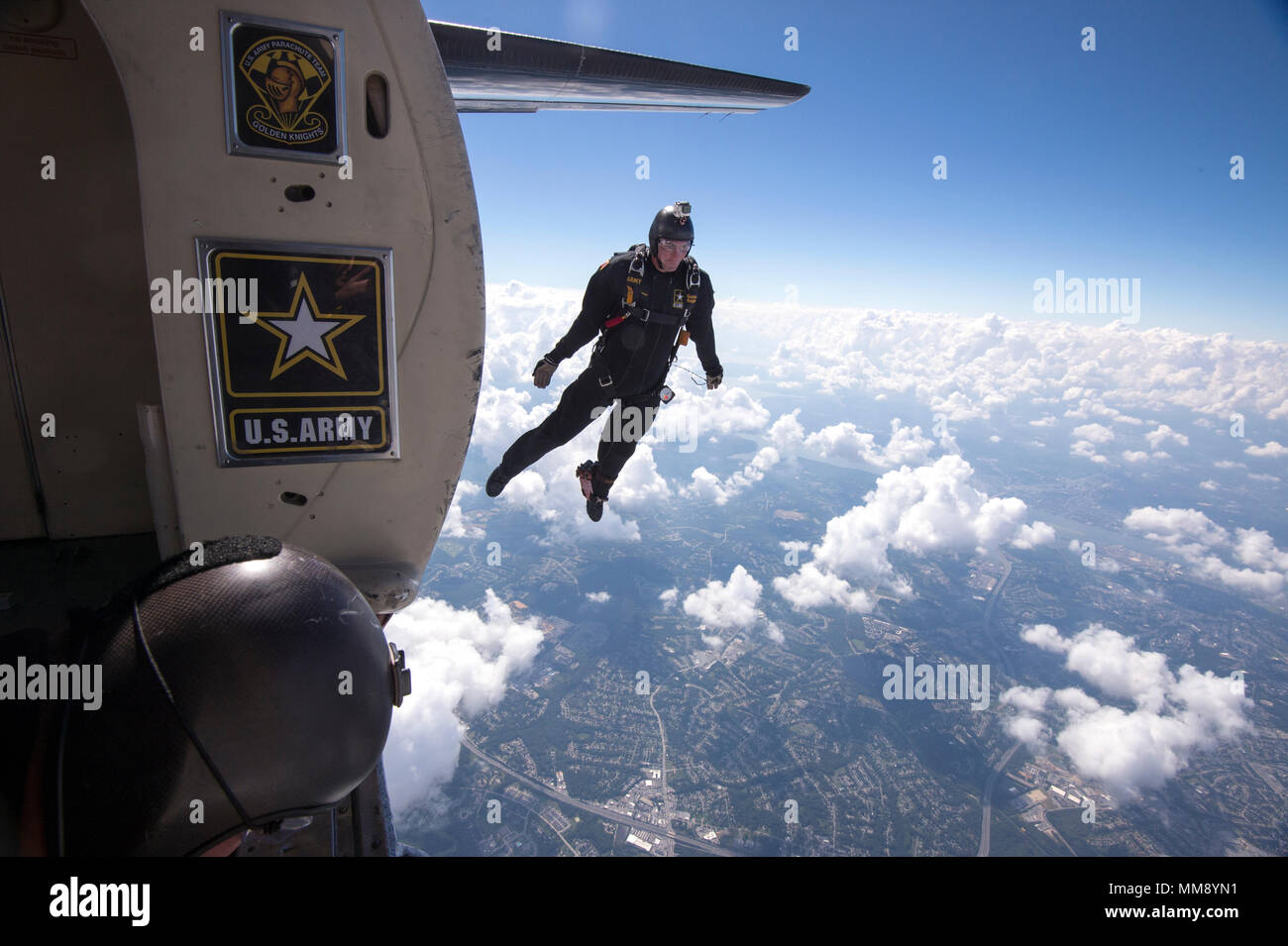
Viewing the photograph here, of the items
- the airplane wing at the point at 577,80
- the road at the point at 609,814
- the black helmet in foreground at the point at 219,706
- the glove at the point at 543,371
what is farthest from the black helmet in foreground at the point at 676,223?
the road at the point at 609,814

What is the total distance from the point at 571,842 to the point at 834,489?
106 metres

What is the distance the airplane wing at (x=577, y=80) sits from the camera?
2559mm

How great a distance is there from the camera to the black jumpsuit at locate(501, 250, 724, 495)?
3967mm

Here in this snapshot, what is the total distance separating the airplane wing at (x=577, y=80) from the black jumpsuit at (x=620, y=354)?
1.00 meters

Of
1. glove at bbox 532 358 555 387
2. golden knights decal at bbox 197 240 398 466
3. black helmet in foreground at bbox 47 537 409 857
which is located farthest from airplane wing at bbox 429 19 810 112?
black helmet in foreground at bbox 47 537 409 857

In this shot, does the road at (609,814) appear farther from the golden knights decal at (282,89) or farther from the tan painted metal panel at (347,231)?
the golden knights decal at (282,89)

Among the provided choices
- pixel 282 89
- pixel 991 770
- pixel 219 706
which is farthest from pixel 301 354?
pixel 991 770

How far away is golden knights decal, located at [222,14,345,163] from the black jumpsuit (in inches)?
89.0

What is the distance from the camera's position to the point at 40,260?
197 cm

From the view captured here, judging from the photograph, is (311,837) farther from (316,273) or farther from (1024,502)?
(1024,502)

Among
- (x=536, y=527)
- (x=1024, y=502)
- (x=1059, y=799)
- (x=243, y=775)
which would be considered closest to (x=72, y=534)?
(x=243, y=775)

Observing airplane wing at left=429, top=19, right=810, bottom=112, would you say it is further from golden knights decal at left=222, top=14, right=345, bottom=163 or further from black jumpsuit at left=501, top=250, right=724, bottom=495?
black jumpsuit at left=501, top=250, right=724, bottom=495

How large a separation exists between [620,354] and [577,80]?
1.73 metres

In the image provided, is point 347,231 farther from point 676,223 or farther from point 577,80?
point 676,223
